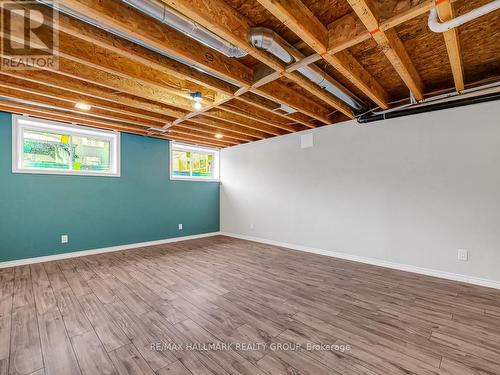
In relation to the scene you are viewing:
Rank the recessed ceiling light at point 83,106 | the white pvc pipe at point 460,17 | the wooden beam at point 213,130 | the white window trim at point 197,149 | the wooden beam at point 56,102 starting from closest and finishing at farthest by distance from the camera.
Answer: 1. the white pvc pipe at point 460,17
2. the wooden beam at point 56,102
3. the recessed ceiling light at point 83,106
4. the wooden beam at point 213,130
5. the white window trim at point 197,149

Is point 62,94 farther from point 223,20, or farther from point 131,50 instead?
point 223,20

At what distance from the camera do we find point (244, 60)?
260cm

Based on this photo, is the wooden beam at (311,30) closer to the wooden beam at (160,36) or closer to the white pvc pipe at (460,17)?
the white pvc pipe at (460,17)

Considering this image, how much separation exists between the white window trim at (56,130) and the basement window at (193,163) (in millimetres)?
1244

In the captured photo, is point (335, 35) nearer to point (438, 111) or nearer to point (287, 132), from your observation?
point (438, 111)

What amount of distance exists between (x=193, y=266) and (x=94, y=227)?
2355 mm

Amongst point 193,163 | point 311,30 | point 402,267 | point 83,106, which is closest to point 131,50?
point 311,30

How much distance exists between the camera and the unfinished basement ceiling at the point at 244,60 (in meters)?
1.78

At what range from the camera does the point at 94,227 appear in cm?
449

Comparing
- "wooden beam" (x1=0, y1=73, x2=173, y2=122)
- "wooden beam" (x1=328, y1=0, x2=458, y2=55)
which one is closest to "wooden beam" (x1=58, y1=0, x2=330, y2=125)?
"wooden beam" (x1=328, y1=0, x2=458, y2=55)

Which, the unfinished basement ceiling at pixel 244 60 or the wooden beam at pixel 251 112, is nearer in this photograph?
the unfinished basement ceiling at pixel 244 60

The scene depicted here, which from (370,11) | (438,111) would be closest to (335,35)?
(370,11)

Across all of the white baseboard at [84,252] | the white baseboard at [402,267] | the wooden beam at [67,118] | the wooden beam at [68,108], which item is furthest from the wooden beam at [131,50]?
the white baseboard at [84,252]

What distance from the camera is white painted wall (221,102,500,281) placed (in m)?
3.01
